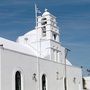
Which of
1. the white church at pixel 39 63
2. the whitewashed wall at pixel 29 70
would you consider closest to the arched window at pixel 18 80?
the white church at pixel 39 63

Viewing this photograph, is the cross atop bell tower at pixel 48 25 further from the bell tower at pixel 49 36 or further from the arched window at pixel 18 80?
the arched window at pixel 18 80

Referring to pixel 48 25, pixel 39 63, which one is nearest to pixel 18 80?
pixel 39 63

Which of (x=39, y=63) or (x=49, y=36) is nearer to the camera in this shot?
(x=39, y=63)

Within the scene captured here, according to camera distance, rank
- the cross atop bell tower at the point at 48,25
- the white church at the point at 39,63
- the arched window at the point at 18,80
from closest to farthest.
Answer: the white church at the point at 39,63, the arched window at the point at 18,80, the cross atop bell tower at the point at 48,25

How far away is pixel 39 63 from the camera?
37844 mm

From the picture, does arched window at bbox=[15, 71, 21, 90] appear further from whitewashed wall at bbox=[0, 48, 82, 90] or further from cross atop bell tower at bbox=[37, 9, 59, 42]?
cross atop bell tower at bbox=[37, 9, 59, 42]

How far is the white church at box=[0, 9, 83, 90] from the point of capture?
105ft

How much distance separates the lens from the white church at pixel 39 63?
32.0 metres

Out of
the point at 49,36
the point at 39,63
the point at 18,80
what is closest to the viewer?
the point at 18,80

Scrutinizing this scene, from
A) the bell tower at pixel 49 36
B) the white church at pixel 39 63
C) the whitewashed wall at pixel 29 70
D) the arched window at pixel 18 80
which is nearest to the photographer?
the whitewashed wall at pixel 29 70

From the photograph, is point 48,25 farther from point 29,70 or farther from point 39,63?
point 29,70

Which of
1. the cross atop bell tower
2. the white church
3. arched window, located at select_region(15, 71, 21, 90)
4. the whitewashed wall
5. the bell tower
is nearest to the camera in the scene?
the whitewashed wall

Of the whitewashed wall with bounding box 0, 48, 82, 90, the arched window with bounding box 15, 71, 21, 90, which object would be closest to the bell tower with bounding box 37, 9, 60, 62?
the whitewashed wall with bounding box 0, 48, 82, 90

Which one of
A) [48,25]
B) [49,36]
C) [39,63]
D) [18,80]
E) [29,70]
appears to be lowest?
[18,80]
